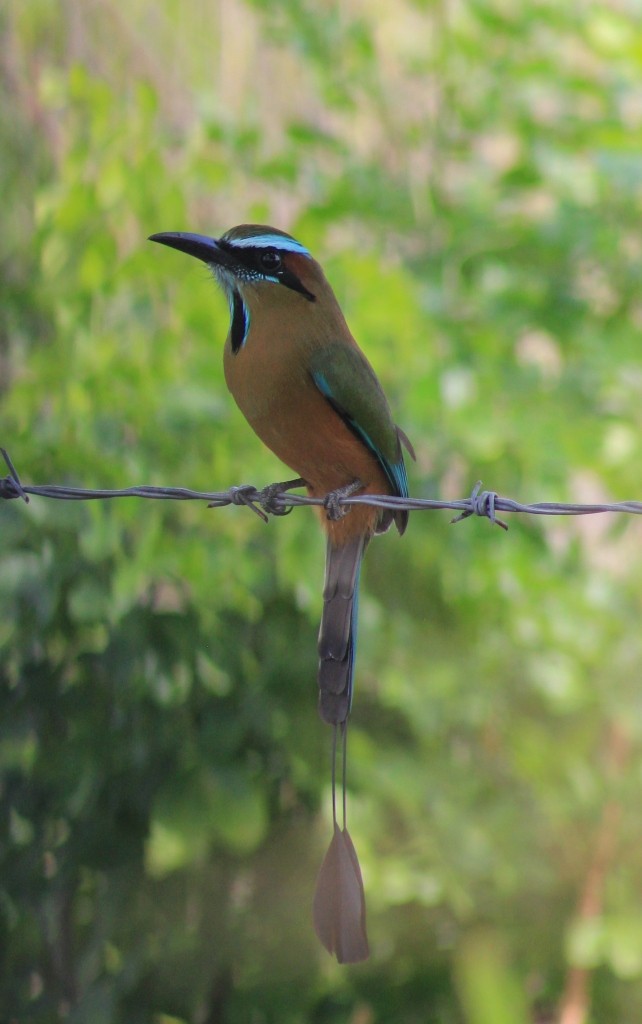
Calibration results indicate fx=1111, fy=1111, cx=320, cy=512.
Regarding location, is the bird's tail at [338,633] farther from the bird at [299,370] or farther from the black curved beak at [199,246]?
the black curved beak at [199,246]

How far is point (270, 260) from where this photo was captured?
817mm

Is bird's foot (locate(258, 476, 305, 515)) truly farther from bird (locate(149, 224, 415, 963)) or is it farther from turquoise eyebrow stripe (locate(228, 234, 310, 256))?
turquoise eyebrow stripe (locate(228, 234, 310, 256))

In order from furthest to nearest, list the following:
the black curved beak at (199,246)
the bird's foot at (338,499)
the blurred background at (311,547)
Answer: the blurred background at (311,547), the bird's foot at (338,499), the black curved beak at (199,246)

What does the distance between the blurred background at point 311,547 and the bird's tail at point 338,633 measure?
0.56 m

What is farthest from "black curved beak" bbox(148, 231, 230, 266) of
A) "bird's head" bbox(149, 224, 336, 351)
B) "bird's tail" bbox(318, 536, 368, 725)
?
"bird's tail" bbox(318, 536, 368, 725)

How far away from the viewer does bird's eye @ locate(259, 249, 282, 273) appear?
815 millimetres

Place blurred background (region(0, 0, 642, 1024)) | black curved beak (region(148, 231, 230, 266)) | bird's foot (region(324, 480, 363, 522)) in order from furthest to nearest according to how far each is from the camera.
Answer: blurred background (region(0, 0, 642, 1024)) → bird's foot (region(324, 480, 363, 522)) → black curved beak (region(148, 231, 230, 266))

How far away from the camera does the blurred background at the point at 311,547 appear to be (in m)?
1.56

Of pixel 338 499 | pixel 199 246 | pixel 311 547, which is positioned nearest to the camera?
pixel 199 246

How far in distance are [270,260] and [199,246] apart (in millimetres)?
56

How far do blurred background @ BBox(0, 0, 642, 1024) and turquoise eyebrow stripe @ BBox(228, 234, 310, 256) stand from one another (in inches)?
26.0

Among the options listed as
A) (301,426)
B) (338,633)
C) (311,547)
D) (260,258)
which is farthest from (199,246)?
(311,547)

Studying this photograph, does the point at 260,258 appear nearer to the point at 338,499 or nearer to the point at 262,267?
the point at 262,267

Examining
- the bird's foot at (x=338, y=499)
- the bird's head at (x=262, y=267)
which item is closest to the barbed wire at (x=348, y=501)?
the bird's foot at (x=338, y=499)
